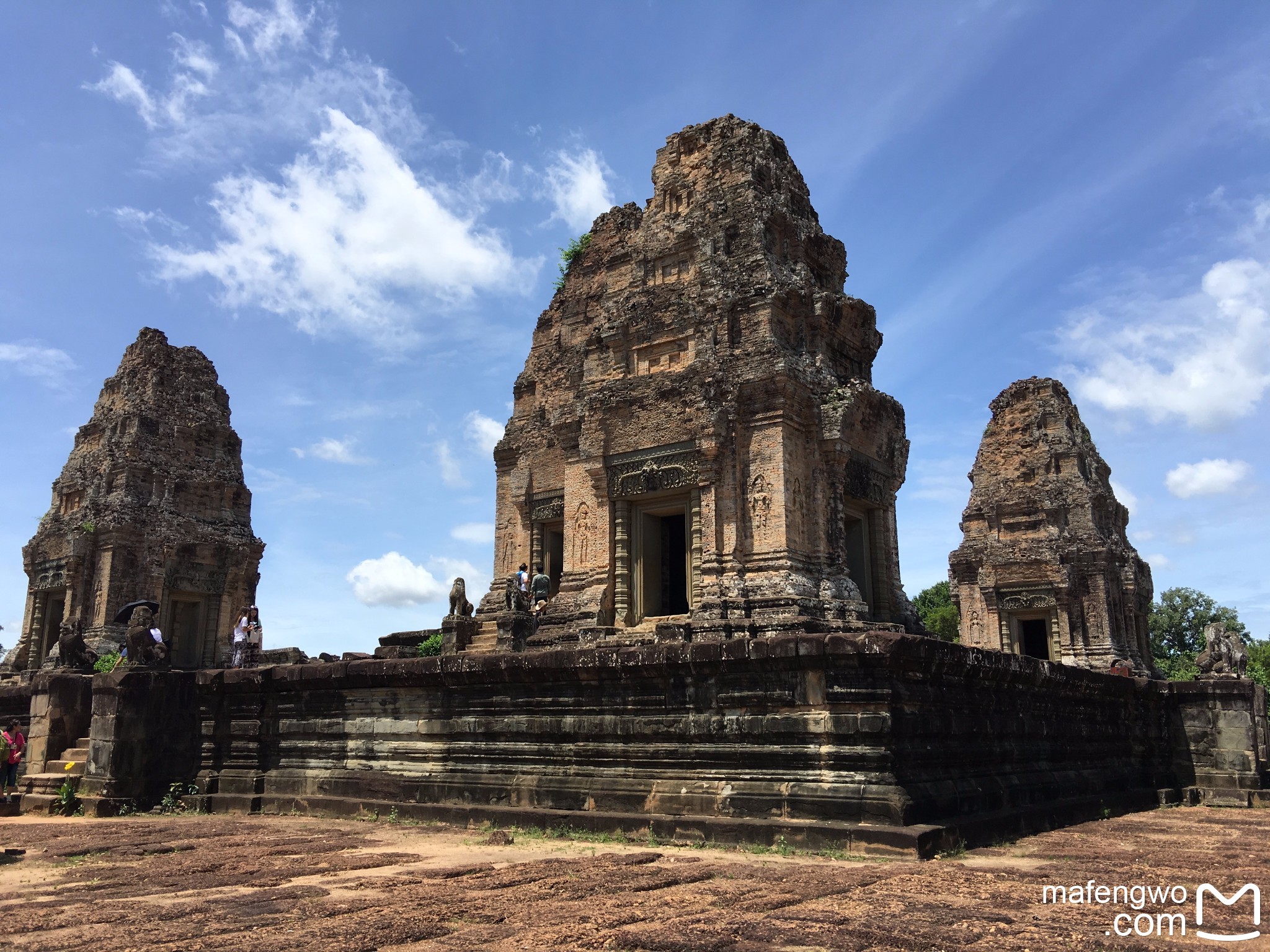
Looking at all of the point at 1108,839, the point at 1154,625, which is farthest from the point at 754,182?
the point at 1154,625

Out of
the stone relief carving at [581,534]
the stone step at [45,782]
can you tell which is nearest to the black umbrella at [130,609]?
the stone step at [45,782]

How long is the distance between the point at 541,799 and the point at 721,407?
8907mm

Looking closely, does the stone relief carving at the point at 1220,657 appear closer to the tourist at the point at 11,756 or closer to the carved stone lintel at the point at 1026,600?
the carved stone lintel at the point at 1026,600

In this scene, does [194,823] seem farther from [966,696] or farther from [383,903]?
[966,696]

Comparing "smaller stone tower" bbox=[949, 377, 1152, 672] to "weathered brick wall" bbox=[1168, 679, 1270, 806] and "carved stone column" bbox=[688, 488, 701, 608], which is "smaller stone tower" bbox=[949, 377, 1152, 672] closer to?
"weathered brick wall" bbox=[1168, 679, 1270, 806]

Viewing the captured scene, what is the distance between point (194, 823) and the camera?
35.6 ft

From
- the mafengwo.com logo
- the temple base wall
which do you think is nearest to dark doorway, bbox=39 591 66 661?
the temple base wall

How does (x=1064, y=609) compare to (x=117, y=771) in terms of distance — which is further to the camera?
(x=1064, y=609)

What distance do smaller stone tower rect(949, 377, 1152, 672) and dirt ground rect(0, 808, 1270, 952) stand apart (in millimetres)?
21322

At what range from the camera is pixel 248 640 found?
63.2ft

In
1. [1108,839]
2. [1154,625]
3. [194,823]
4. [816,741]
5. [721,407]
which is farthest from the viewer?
[1154,625]

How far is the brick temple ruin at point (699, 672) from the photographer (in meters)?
8.74

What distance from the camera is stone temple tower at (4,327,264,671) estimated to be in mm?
29703

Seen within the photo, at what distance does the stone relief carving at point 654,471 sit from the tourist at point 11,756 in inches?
418
